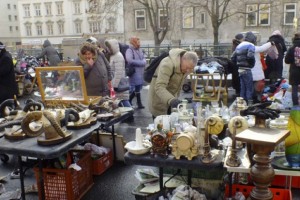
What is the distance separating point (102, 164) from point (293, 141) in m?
2.51

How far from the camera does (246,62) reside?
6.46 metres

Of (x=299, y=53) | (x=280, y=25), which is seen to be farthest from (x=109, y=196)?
(x=280, y=25)

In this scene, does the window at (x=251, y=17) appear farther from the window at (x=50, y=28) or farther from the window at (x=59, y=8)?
the window at (x=50, y=28)

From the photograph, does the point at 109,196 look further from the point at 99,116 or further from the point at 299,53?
the point at 299,53

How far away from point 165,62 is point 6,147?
1.71 metres

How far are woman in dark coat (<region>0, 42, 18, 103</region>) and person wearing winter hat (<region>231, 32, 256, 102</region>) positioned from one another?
13.8ft

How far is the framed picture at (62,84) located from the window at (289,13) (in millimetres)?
24598

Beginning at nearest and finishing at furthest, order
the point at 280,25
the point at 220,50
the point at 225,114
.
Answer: the point at 225,114 < the point at 220,50 < the point at 280,25

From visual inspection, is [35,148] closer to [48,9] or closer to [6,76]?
[6,76]

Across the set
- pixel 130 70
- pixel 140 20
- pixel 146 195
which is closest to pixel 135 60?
pixel 130 70

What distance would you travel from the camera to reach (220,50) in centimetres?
1246

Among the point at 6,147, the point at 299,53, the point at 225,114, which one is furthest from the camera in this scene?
the point at 299,53

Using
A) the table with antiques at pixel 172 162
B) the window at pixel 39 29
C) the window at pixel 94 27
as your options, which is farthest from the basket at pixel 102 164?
the window at pixel 39 29

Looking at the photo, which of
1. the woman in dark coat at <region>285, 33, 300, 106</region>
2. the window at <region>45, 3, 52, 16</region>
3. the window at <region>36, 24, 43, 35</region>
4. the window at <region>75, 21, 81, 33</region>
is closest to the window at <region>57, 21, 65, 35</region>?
the window at <region>75, 21, 81, 33</region>
